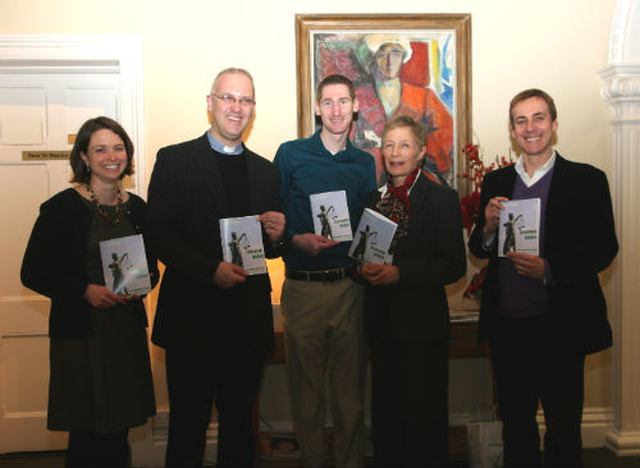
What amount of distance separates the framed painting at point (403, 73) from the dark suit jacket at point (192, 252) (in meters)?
1.40

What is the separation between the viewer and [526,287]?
2729mm

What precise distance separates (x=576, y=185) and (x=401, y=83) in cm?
159

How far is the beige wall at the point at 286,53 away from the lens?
3814 millimetres

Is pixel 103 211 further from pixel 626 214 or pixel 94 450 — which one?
pixel 626 214

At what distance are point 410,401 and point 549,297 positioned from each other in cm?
74

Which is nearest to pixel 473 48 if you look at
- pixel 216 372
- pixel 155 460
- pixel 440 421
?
pixel 440 421

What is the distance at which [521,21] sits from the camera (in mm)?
4008

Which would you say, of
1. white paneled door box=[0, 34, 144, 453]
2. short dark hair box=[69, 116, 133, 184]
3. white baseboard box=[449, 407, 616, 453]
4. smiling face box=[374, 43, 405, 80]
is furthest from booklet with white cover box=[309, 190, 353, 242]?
white baseboard box=[449, 407, 616, 453]

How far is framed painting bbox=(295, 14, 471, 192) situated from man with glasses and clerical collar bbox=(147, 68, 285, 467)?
1336 millimetres

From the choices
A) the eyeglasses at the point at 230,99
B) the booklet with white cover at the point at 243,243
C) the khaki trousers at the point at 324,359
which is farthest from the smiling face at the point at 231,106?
the khaki trousers at the point at 324,359

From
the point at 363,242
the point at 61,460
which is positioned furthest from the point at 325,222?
the point at 61,460

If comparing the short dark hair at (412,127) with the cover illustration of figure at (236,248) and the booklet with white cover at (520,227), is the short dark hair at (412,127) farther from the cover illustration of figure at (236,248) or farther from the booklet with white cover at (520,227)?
the cover illustration of figure at (236,248)

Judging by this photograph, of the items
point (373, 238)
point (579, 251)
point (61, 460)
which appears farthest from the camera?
point (61, 460)

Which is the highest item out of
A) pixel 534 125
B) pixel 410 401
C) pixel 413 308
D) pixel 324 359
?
pixel 534 125
